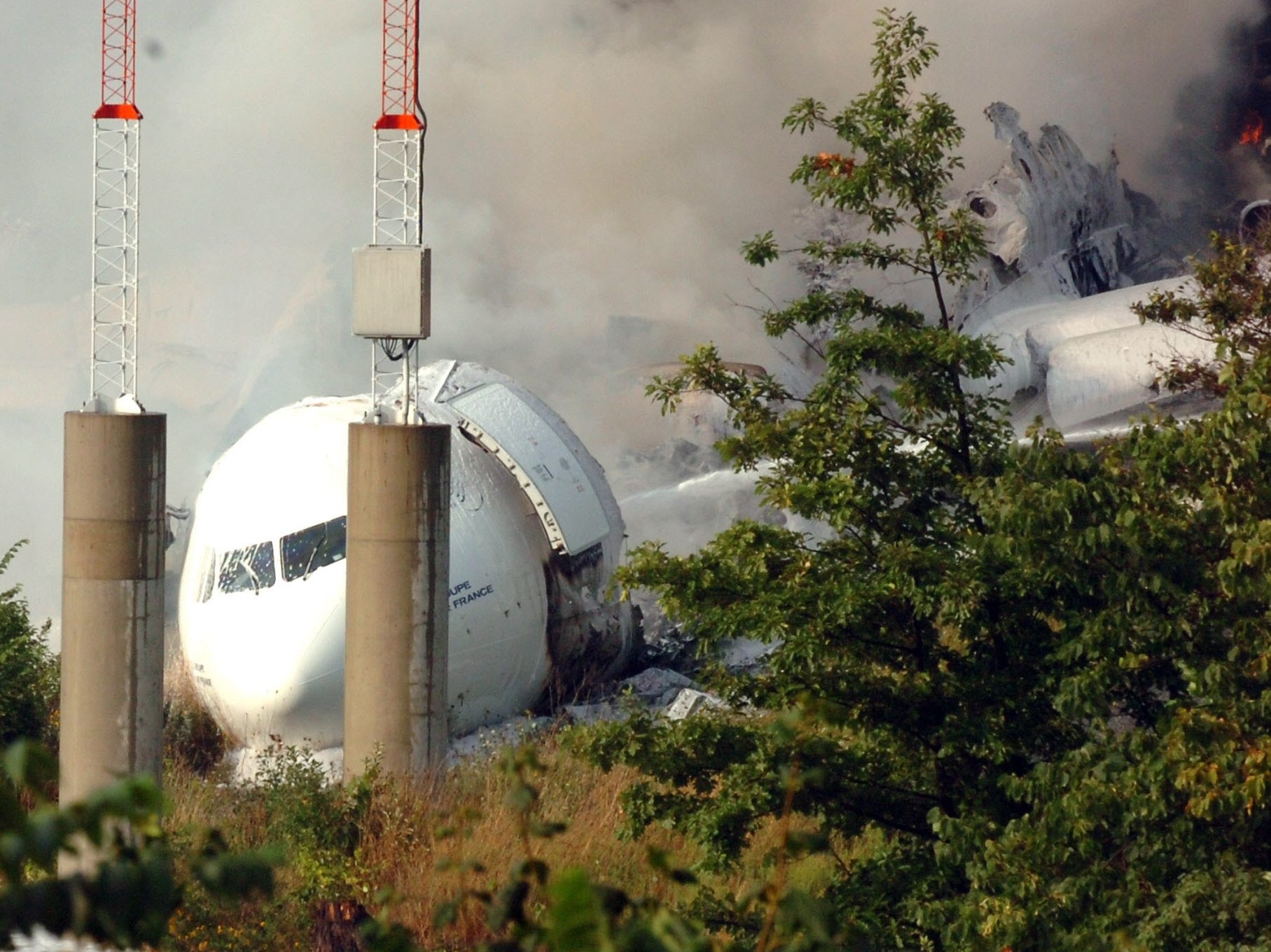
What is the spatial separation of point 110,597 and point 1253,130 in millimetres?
32556

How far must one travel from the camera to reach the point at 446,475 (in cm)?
1476

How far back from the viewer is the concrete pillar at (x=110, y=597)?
1484cm

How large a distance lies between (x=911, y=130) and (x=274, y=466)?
29.4ft

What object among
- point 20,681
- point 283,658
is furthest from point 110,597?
point 20,681

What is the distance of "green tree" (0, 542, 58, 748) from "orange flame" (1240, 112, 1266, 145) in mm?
31210

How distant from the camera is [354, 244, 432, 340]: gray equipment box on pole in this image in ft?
48.2

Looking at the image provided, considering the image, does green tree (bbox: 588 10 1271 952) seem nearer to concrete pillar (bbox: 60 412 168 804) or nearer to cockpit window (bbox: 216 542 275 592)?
concrete pillar (bbox: 60 412 168 804)

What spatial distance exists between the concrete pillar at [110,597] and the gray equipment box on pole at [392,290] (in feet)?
7.70

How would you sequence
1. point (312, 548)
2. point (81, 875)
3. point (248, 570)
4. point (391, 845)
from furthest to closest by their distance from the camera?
point (248, 570) → point (312, 548) → point (391, 845) → point (81, 875)

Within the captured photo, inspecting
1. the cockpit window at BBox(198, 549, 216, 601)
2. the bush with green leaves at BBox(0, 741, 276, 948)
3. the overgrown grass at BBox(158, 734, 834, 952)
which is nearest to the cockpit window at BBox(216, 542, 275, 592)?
the cockpit window at BBox(198, 549, 216, 601)

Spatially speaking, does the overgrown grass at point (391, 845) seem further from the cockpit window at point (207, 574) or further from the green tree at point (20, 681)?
the green tree at point (20, 681)

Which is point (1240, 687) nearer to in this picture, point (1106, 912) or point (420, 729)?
point (1106, 912)

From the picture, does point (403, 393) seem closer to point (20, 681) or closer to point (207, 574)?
point (207, 574)

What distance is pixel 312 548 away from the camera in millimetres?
16578
